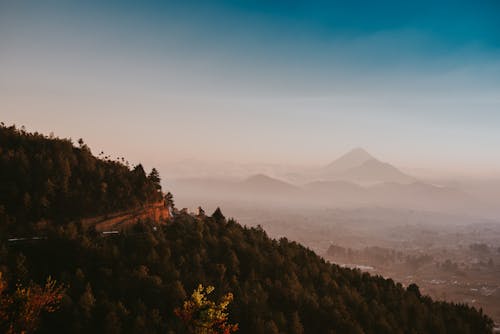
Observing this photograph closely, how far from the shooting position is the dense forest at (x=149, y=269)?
1960 inches

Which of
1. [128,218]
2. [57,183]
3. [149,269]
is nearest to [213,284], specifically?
[149,269]

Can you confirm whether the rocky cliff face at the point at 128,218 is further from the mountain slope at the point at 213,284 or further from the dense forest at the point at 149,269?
the mountain slope at the point at 213,284

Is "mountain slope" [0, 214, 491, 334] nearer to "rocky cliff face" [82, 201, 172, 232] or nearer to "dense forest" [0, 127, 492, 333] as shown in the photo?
"dense forest" [0, 127, 492, 333]

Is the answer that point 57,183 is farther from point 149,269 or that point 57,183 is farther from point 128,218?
point 149,269

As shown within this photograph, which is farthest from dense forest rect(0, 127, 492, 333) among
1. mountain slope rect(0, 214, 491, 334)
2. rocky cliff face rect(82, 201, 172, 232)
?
rocky cliff face rect(82, 201, 172, 232)

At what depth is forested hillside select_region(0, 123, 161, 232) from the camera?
66312mm

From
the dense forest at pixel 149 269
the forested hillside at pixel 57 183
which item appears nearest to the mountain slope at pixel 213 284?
the dense forest at pixel 149 269

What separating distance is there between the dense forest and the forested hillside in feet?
0.75

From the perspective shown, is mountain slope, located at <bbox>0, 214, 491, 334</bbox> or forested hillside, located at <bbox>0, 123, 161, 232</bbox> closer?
mountain slope, located at <bbox>0, 214, 491, 334</bbox>

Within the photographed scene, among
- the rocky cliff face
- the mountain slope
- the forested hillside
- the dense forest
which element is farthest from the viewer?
the rocky cliff face

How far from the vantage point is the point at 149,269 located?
61469 mm

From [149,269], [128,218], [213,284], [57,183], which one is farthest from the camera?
[128,218]

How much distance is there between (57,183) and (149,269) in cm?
2704

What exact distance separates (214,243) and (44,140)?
44.4 metres
